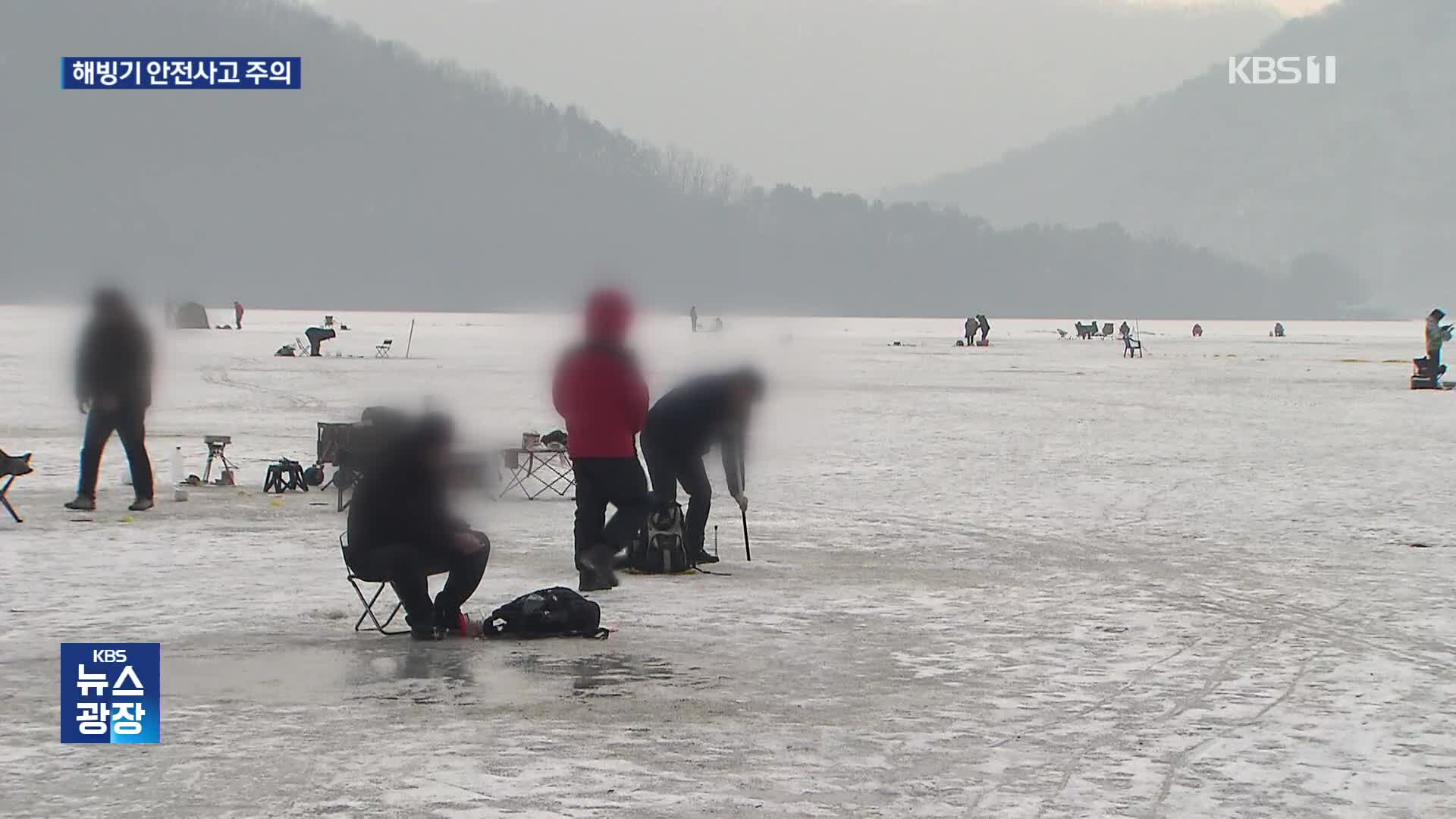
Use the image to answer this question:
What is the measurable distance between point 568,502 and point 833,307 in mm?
3077

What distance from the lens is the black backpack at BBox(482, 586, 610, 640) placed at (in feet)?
28.6

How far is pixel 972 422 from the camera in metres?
24.8

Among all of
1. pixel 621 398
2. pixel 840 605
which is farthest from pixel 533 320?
pixel 840 605

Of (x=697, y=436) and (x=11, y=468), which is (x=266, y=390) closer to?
(x=11, y=468)

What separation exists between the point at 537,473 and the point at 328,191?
5.20 meters

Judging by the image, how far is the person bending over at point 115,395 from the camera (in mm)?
12172

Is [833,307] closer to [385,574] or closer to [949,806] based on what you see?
[385,574]

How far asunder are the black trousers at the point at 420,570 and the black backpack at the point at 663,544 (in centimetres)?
222

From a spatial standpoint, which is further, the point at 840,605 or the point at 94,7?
the point at 94,7

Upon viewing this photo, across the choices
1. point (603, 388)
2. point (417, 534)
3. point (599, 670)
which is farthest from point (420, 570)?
point (603, 388)

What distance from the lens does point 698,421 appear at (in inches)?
432

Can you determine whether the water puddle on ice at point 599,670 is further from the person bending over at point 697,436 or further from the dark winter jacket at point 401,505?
the person bending over at point 697,436
